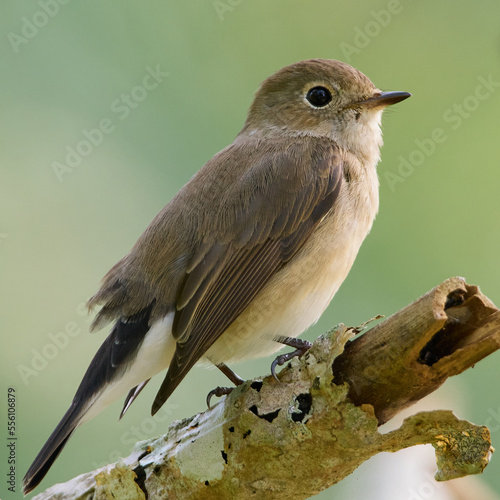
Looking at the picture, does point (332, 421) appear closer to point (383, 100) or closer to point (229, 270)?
point (229, 270)

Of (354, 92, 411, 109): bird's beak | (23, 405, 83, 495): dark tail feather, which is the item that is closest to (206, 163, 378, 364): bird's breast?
(354, 92, 411, 109): bird's beak

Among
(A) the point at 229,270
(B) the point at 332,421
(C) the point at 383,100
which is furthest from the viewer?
(C) the point at 383,100

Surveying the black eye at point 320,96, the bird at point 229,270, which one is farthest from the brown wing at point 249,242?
the black eye at point 320,96

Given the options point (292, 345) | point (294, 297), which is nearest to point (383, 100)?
point (294, 297)

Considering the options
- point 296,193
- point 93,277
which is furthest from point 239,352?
point 93,277

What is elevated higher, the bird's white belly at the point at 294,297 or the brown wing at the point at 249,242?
the brown wing at the point at 249,242

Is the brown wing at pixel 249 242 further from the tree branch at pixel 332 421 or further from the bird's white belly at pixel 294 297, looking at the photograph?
the tree branch at pixel 332 421
